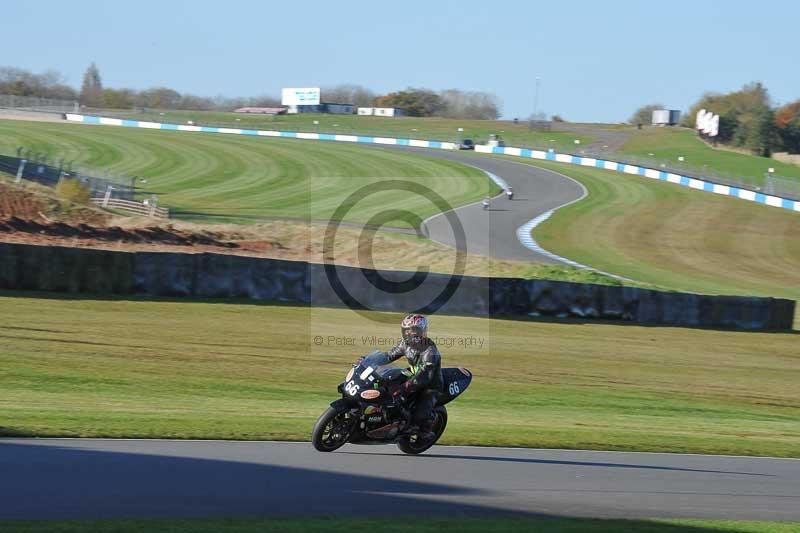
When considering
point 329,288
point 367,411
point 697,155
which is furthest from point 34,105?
point 367,411

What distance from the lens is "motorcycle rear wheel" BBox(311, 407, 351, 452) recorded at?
35.2 ft

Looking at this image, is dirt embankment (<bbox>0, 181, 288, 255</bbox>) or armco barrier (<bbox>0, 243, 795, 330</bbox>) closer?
armco barrier (<bbox>0, 243, 795, 330</bbox>)

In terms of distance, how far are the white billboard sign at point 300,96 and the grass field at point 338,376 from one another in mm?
123964

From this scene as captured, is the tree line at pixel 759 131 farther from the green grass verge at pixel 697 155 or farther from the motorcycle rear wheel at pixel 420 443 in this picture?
the motorcycle rear wheel at pixel 420 443

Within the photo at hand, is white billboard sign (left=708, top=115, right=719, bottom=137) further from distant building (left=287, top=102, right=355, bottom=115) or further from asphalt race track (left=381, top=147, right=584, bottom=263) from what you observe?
distant building (left=287, top=102, right=355, bottom=115)

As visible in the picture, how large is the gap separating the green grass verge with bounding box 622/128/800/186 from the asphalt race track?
14.8m

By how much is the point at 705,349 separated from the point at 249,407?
14.3 m

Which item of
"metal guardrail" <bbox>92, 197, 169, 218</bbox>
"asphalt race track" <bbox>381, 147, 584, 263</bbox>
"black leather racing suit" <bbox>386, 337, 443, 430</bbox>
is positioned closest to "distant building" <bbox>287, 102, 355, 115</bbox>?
"asphalt race track" <bbox>381, 147, 584, 263</bbox>

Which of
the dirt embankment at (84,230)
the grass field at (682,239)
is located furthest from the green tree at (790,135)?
the dirt embankment at (84,230)

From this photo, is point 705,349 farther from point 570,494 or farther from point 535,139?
point 535,139

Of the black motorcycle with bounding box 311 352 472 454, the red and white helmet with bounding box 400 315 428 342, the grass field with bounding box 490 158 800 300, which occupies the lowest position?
the grass field with bounding box 490 158 800 300

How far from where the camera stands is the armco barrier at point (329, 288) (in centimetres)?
2305

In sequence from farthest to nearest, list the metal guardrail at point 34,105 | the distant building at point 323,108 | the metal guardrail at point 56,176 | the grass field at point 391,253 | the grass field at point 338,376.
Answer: the distant building at point 323,108, the metal guardrail at point 34,105, the metal guardrail at point 56,176, the grass field at point 391,253, the grass field at point 338,376

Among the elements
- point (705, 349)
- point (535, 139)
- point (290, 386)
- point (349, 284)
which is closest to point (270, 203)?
point (349, 284)
